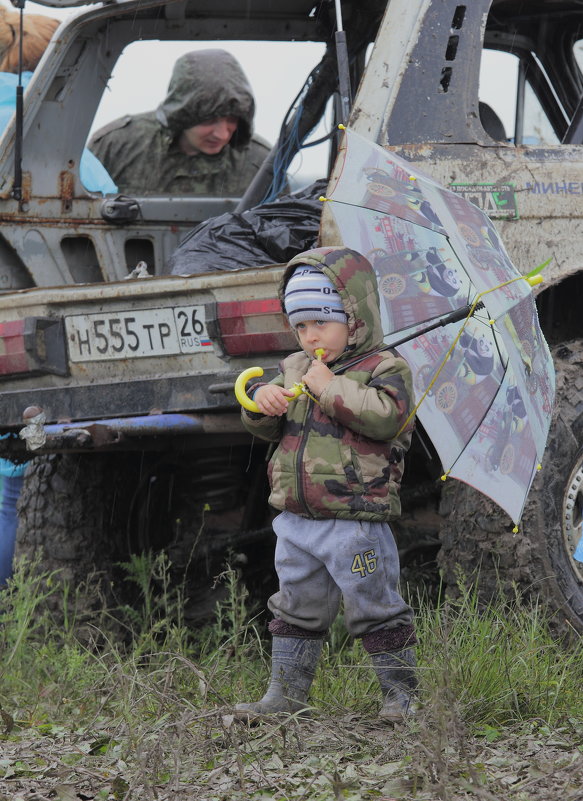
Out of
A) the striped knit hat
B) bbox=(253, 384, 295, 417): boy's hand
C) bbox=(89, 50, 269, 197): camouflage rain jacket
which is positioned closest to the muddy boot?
bbox=(253, 384, 295, 417): boy's hand

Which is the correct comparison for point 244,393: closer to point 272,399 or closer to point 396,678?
→ point 272,399

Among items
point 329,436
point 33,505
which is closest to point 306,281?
point 329,436

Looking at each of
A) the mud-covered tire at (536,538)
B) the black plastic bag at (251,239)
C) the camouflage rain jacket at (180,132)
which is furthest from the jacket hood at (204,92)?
the mud-covered tire at (536,538)

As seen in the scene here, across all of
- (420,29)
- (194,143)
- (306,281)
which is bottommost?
(306,281)

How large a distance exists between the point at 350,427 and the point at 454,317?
1.29ft

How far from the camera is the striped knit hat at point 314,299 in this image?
10.8ft

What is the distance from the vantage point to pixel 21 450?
183 inches

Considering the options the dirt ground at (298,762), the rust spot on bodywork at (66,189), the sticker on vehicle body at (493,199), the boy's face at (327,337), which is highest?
the rust spot on bodywork at (66,189)

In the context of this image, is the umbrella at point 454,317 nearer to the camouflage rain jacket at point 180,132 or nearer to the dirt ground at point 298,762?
the dirt ground at point 298,762

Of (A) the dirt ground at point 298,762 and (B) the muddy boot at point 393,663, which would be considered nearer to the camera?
(A) the dirt ground at point 298,762

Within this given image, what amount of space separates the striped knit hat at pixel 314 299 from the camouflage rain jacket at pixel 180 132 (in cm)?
289

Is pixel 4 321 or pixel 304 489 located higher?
pixel 4 321

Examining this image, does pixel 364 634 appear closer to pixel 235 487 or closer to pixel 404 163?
pixel 404 163

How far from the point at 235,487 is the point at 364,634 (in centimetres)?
216
